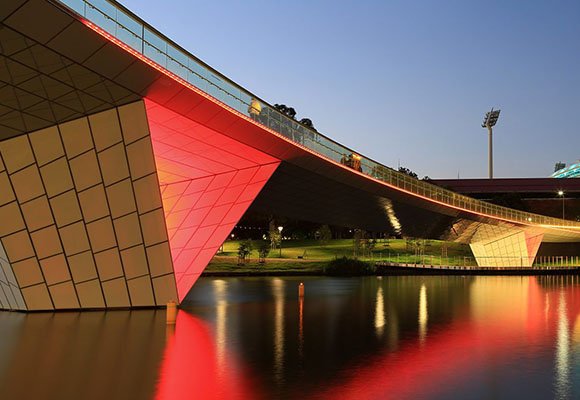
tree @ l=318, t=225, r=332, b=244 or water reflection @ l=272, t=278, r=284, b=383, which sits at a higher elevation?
tree @ l=318, t=225, r=332, b=244

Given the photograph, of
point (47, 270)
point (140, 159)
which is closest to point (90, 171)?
point (140, 159)

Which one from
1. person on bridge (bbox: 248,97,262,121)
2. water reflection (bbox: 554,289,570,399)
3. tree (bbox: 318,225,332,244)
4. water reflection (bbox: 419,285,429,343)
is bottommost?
water reflection (bbox: 419,285,429,343)

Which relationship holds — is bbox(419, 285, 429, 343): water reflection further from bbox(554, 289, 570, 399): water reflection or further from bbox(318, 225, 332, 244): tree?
bbox(318, 225, 332, 244): tree

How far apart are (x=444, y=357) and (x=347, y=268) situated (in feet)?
143

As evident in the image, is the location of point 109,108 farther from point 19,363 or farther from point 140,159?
point 19,363

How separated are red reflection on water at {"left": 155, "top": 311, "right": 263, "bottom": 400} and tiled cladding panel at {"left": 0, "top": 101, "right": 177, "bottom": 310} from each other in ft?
20.4

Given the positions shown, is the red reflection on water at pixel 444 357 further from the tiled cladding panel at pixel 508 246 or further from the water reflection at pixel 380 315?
the tiled cladding panel at pixel 508 246

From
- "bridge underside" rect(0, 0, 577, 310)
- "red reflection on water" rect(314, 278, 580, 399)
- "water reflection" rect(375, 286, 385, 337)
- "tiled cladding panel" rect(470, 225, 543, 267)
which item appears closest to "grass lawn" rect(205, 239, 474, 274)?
"tiled cladding panel" rect(470, 225, 543, 267)

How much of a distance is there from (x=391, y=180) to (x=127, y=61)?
2778 centimetres

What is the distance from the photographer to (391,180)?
132 feet

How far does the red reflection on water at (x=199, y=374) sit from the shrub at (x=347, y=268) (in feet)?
135

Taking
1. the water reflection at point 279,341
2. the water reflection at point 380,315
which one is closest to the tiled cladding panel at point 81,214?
the water reflection at point 279,341

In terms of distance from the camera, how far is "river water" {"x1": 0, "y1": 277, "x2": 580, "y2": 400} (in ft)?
29.1

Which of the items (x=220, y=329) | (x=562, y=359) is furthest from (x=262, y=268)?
(x=562, y=359)
